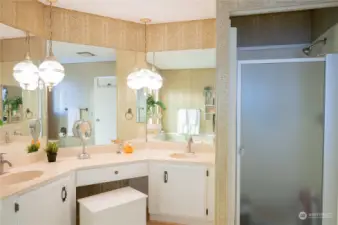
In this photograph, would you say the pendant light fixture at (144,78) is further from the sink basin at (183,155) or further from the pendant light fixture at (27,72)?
the pendant light fixture at (27,72)

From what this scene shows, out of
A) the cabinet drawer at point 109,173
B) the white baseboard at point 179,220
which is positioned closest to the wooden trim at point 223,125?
the white baseboard at point 179,220

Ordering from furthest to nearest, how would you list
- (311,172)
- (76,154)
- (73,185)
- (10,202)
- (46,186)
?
(76,154), (311,172), (73,185), (46,186), (10,202)

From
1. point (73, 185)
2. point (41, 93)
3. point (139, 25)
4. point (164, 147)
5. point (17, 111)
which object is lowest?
point (73, 185)

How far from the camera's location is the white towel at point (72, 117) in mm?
2953

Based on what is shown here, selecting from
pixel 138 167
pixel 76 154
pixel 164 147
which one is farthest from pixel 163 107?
pixel 76 154

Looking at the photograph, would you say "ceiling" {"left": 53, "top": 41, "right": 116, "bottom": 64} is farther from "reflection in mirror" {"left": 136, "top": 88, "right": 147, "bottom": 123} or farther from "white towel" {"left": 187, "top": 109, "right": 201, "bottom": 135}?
"white towel" {"left": 187, "top": 109, "right": 201, "bottom": 135}

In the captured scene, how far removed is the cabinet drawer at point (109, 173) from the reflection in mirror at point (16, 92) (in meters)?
0.66

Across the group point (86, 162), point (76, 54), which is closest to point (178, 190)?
point (86, 162)

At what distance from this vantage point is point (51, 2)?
2.58 meters

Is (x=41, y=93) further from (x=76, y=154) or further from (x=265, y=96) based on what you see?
(x=265, y=96)

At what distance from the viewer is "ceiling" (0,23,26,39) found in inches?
87.4

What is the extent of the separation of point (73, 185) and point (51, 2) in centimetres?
178

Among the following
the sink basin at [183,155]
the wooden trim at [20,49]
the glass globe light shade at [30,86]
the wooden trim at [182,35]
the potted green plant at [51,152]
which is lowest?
the sink basin at [183,155]

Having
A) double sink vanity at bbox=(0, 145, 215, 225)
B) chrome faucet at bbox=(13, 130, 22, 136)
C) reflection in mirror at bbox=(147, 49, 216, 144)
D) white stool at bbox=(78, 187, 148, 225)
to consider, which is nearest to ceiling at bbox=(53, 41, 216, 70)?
reflection in mirror at bbox=(147, 49, 216, 144)
